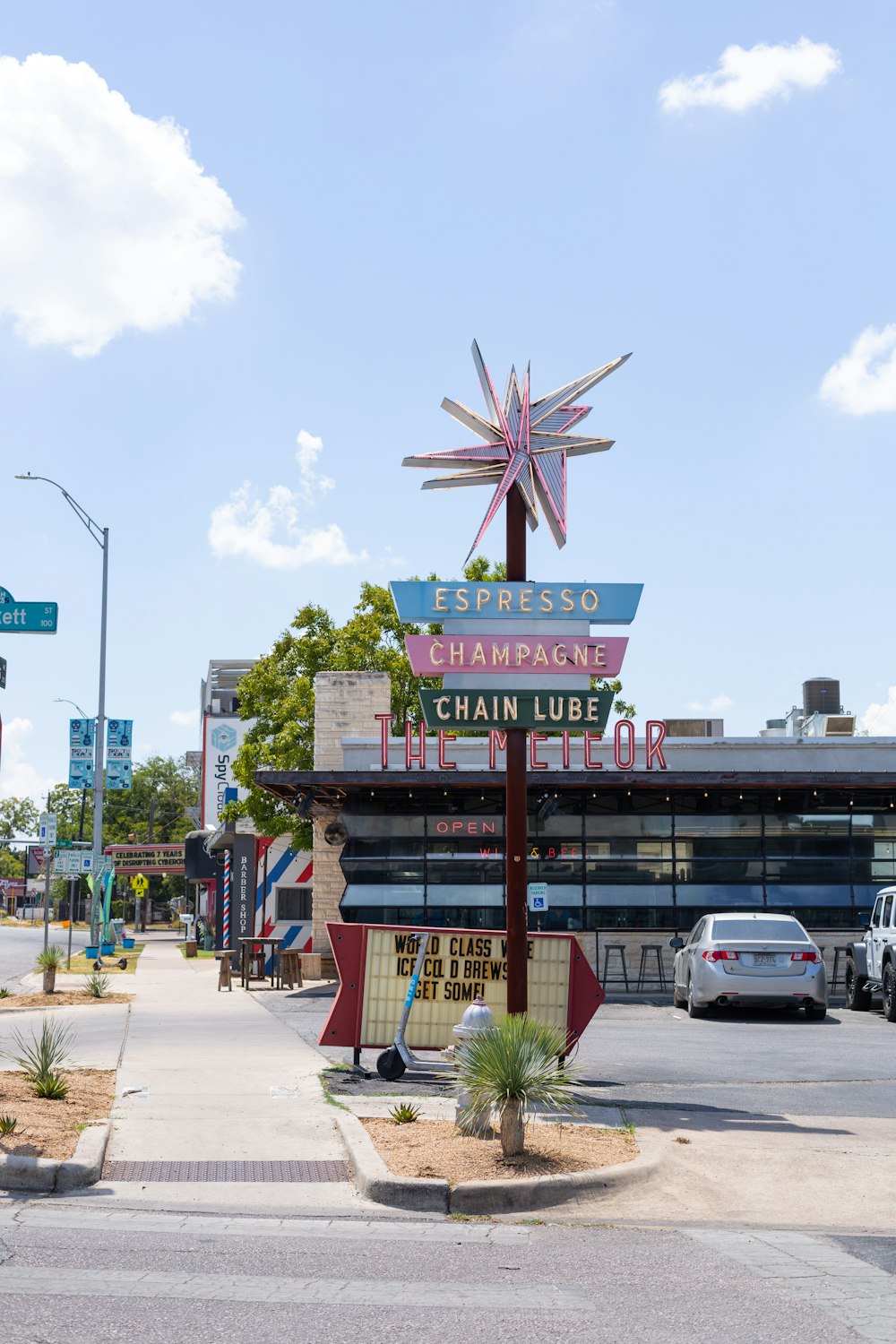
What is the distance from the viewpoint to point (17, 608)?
13.1 m

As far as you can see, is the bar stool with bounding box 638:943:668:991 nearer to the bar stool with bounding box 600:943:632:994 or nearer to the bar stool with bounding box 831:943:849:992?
the bar stool with bounding box 600:943:632:994

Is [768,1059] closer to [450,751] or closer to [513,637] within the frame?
[513,637]

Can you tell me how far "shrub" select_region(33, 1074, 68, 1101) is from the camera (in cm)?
1092

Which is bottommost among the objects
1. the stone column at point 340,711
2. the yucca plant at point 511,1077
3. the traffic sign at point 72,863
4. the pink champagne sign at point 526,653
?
the yucca plant at point 511,1077

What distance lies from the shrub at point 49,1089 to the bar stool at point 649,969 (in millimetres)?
17132

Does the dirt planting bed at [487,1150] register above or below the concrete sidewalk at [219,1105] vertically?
above

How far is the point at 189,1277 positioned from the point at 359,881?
22469 mm

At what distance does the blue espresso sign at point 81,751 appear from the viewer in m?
42.5

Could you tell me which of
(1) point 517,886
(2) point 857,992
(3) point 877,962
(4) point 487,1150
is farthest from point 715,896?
(4) point 487,1150

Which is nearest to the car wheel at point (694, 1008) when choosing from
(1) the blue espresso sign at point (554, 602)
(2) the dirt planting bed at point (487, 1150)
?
(1) the blue espresso sign at point (554, 602)

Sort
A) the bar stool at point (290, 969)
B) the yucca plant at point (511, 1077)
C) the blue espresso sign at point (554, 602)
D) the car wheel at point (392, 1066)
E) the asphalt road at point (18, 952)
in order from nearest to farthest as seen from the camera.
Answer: the yucca plant at point (511, 1077)
the car wheel at point (392, 1066)
the blue espresso sign at point (554, 602)
the bar stool at point (290, 969)
the asphalt road at point (18, 952)

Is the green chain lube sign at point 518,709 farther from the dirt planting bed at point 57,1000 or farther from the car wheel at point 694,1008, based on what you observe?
the dirt planting bed at point 57,1000

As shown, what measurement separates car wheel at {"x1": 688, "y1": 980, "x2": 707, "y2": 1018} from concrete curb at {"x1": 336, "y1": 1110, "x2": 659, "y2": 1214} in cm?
→ 1145

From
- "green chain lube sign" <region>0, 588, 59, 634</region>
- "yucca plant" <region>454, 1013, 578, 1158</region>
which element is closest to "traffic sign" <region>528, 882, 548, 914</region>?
"green chain lube sign" <region>0, 588, 59, 634</region>
